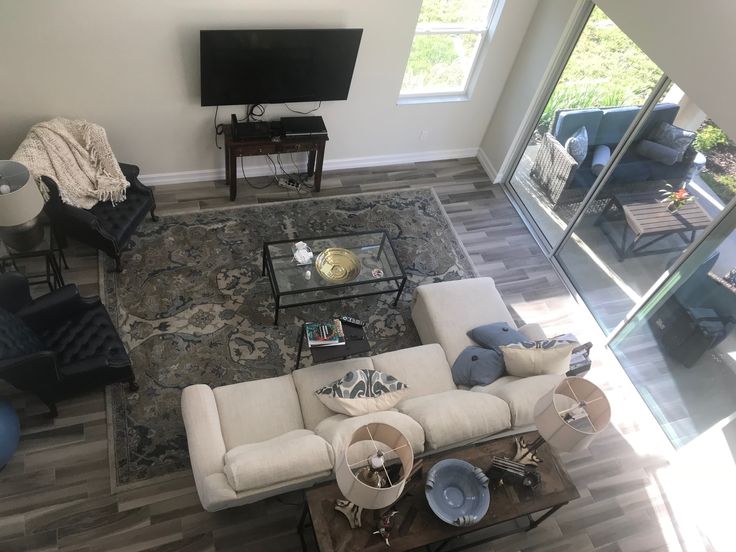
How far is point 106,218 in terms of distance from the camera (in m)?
4.60

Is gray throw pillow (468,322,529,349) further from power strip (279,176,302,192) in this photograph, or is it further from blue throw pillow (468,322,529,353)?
power strip (279,176,302,192)

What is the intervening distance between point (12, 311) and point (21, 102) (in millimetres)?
1752

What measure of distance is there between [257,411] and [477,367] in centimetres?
159

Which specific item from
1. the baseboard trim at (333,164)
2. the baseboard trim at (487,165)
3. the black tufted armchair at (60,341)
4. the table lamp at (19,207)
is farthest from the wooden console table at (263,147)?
the baseboard trim at (487,165)

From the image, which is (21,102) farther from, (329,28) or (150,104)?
(329,28)

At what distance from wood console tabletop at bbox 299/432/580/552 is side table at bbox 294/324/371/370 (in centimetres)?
94

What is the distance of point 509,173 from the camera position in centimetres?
622

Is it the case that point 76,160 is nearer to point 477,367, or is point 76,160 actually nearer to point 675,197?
point 477,367

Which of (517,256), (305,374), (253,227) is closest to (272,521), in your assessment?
(305,374)

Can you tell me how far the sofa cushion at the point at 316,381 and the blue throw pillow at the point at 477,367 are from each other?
663 millimetres

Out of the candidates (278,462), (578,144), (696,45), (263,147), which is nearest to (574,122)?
(578,144)

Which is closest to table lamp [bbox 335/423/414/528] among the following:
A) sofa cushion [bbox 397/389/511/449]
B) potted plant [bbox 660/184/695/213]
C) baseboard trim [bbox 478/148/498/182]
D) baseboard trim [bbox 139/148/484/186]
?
sofa cushion [bbox 397/389/511/449]

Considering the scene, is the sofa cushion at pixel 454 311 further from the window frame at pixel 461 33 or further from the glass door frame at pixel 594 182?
the window frame at pixel 461 33

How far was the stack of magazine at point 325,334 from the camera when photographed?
4031 millimetres
